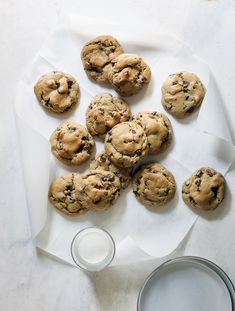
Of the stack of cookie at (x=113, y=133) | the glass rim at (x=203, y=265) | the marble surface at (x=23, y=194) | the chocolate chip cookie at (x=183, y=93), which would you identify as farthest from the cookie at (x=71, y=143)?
the glass rim at (x=203, y=265)

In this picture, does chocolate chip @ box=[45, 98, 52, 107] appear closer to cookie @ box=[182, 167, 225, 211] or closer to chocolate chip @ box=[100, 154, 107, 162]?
chocolate chip @ box=[100, 154, 107, 162]

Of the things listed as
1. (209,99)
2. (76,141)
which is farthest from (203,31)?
(76,141)

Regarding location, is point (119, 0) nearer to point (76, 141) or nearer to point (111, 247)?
point (76, 141)

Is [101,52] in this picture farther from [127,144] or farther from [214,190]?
[214,190]

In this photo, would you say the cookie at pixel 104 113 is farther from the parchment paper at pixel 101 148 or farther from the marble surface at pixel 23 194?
the marble surface at pixel 23 194

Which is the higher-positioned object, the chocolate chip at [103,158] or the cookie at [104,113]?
the cookie at [104,113]

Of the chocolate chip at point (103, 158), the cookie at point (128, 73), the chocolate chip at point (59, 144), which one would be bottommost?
the chocolate chip at point (103, 158)
